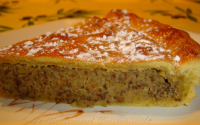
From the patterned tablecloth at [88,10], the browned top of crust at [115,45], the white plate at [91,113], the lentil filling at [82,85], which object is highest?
the patterned tablecloth at [88,10]

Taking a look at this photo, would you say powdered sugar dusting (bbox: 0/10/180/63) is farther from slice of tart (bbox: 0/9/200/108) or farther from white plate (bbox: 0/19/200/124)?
white plate (bbox: 0/19/200/124)

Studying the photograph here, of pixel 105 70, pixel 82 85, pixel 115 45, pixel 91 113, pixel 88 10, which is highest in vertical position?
pixel 88 10

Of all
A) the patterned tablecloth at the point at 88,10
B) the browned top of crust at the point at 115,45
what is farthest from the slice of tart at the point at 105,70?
the patterned tablecloth at the point at 88,10

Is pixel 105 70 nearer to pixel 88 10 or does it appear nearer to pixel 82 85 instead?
pixel 82 85

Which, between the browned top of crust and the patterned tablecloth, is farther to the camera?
the patterned tablecloth

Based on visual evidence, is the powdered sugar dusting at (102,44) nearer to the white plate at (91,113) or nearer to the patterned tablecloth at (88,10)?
the white plate at (91,113)

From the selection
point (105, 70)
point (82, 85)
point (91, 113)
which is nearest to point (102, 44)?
point (105, 70)

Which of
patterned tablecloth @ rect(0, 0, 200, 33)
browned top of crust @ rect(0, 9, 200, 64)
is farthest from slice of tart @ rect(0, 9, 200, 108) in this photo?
patterned tablecloth @ rect(0, 0, 200, 33)
